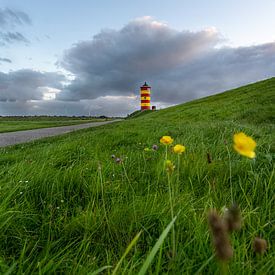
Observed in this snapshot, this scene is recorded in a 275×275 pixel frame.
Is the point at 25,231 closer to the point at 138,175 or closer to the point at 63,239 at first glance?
the point at 63,239

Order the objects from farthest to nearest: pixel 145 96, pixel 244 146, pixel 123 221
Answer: pixel 145 96 → pixel 123 221 → pixel 244 146

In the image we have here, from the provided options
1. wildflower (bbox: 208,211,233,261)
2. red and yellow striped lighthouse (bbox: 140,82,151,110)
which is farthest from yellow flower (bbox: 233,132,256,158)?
red and yellow striped lighthouse (bbox: 140,82,151,110)

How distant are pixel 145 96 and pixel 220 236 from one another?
58.4 meters

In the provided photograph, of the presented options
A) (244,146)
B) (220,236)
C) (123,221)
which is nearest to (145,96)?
(123,221)

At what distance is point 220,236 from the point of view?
0.56 meters

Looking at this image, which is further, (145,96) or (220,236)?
(145,96)

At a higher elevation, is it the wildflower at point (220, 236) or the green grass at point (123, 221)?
the wildflower at point (220, 236)

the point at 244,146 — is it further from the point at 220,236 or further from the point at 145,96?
the point at 145,96

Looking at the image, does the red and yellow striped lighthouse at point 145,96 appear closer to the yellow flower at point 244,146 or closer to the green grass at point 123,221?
the green grass at point 123,221

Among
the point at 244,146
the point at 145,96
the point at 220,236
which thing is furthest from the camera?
the point at 145,96

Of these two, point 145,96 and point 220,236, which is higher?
point 145,96

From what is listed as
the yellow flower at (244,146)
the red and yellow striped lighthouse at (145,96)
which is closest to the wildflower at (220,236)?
the yellow flower at (244,146)

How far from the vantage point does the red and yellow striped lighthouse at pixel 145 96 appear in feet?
190

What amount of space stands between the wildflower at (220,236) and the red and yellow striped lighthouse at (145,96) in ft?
188
